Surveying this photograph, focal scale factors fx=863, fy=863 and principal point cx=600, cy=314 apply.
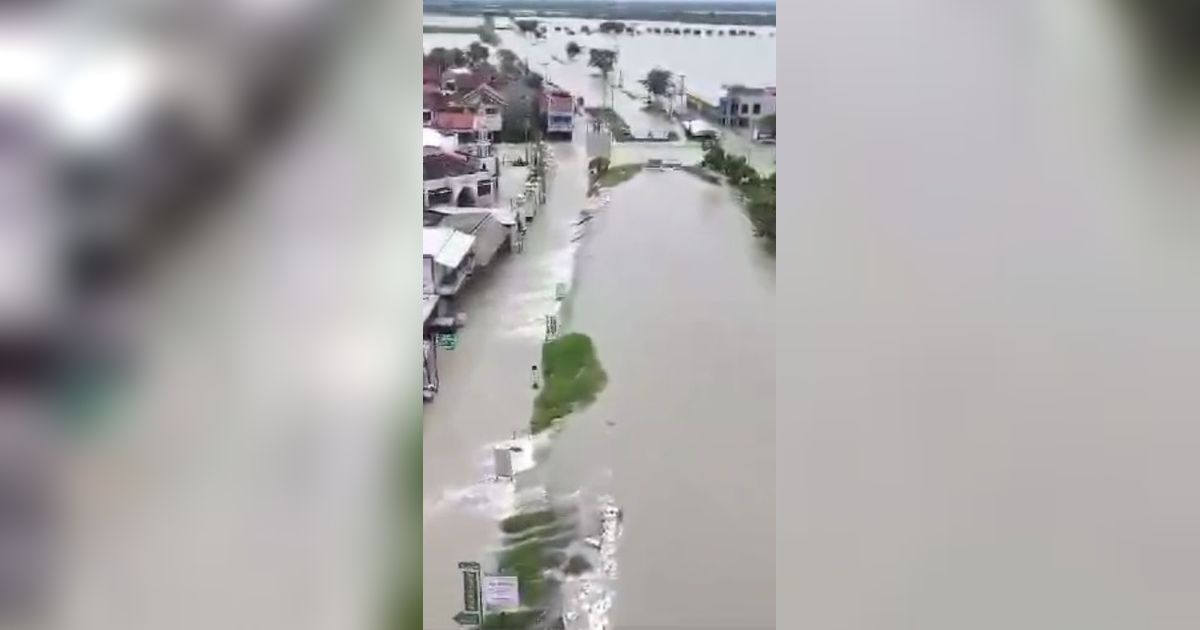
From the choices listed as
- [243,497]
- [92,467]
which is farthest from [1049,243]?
[92,467]

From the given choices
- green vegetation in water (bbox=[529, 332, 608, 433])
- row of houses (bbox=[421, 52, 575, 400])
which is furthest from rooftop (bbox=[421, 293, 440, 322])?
green vegetation in water (bbox=[529, 332, 608, 433])

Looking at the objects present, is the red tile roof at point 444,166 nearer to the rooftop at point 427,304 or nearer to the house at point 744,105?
the rooftop at point 427,304

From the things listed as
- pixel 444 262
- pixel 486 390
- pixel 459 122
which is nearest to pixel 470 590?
pixel 486 390

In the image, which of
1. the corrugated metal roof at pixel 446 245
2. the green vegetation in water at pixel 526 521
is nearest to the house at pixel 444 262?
the corrugated metal roof at pixel 446 245

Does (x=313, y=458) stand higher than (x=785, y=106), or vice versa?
(x=785, y=106)

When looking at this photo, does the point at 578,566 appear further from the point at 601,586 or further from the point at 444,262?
the point at 444,262

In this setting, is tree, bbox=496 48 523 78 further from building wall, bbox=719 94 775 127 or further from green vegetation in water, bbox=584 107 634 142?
building wall, bbox=719 94 775 127

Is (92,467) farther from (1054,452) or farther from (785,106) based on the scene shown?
(1054,452)

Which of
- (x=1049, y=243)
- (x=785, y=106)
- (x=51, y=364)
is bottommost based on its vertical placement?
(x=51, y=364)
